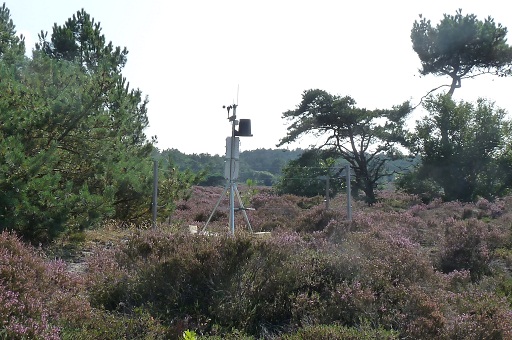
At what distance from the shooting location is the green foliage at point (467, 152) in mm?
27438

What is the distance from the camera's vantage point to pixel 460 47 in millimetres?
31484

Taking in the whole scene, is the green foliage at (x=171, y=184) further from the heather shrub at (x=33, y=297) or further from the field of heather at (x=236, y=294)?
the heather shrub at (x=33, y=297)

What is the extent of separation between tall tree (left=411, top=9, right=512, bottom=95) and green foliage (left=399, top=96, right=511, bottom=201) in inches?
109

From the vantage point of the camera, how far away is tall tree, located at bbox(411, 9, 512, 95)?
31.1m

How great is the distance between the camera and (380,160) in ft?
107

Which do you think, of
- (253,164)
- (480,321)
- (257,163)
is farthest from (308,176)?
(257,163)

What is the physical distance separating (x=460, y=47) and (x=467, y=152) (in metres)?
6.55

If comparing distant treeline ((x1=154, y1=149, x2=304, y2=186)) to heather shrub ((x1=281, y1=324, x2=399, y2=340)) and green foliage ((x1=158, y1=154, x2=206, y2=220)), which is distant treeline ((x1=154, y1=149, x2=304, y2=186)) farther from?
heather shrub ((x1=281, y1=324, x2=399, y2=340))

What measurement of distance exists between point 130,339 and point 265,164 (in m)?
66.4

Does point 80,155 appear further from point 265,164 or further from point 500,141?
point 265,164

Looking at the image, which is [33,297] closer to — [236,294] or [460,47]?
[236,294]

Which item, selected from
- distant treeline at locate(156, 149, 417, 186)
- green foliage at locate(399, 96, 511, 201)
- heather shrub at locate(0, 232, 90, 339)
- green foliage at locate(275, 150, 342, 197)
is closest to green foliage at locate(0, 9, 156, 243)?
heather shrub at locate(0, 232, 90, 339)

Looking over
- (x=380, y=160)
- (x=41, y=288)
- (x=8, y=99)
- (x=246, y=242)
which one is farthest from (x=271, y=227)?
(x=380, y=160)

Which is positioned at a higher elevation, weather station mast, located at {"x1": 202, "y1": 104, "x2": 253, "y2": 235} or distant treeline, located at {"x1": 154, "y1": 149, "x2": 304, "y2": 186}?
distant treeline, located at {"x1": 154, "y1": 149, "x2": 304, "y2": 186}
